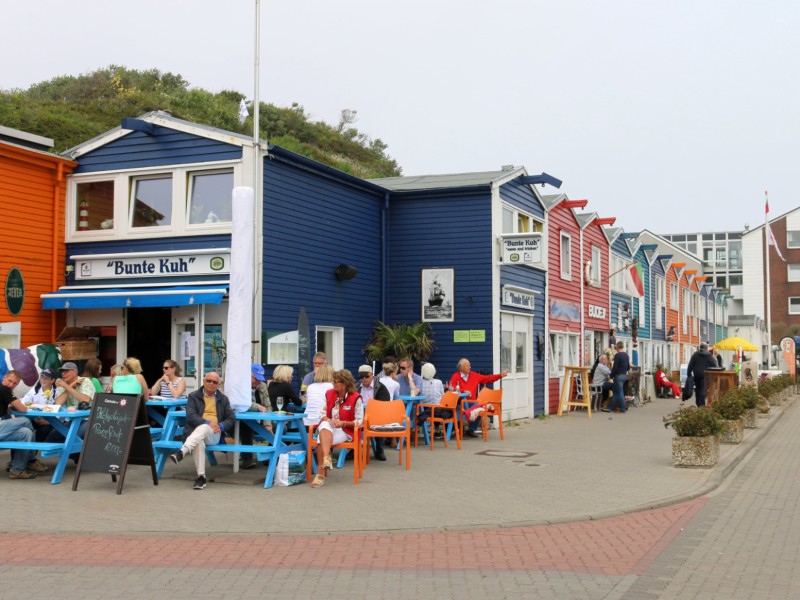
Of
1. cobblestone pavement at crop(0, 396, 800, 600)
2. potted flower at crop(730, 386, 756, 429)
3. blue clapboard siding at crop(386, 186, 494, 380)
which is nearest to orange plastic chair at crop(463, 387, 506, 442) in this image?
blue clapboard siding at crop(386, 186, 494, 380)

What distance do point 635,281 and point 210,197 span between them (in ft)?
65.1

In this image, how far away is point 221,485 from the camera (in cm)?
1034

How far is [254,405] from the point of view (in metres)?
11.3

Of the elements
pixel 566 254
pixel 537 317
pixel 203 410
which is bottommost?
pixel 203 410

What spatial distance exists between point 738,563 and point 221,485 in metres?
5.81

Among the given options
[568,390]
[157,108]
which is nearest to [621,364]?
[568,390]

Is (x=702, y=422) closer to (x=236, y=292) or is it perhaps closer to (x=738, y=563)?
(x=738, y=563)

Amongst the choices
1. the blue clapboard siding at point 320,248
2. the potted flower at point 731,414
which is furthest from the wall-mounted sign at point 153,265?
the potted flower at point 731,414

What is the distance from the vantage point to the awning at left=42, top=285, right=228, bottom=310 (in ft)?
47.5

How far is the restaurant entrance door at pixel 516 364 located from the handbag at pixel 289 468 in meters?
9.23

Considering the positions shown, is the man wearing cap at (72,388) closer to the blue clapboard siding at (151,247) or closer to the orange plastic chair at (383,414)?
the orange plastic chair at (383,414)

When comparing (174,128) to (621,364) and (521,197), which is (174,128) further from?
(621,364)

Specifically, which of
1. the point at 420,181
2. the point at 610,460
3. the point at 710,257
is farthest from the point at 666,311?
the point at 710,257

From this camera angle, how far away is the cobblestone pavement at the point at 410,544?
6066 millimetres
